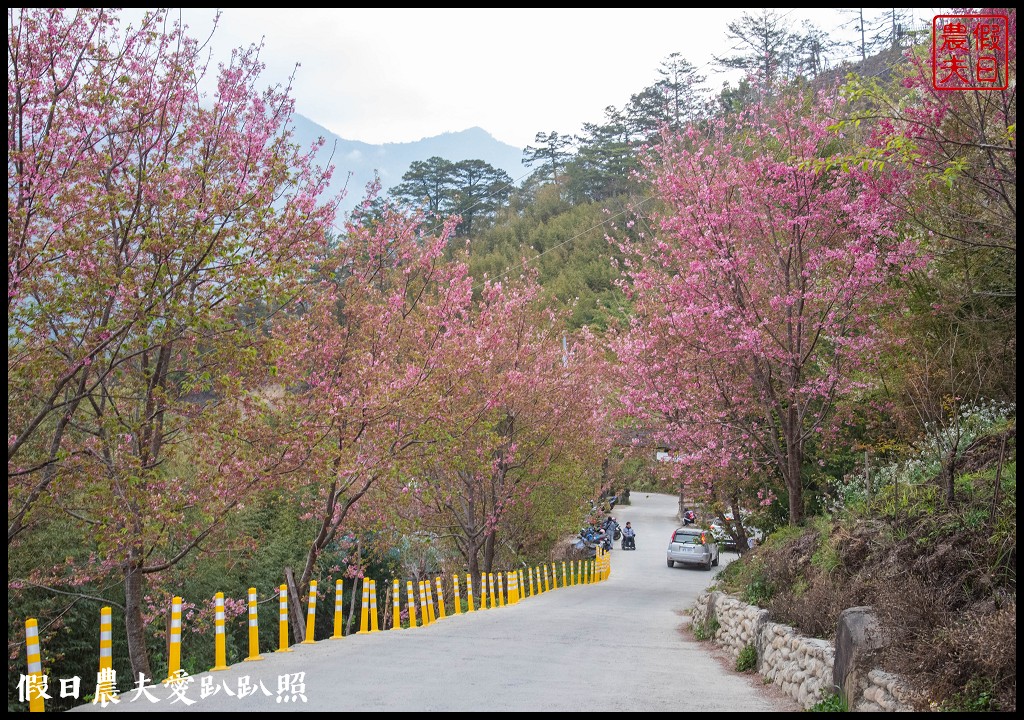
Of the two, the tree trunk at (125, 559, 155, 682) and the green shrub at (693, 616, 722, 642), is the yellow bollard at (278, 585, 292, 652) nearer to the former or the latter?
the tree trunk at (125, 559, 155, 682)

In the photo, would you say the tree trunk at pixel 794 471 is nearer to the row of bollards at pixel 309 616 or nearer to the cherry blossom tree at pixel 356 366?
the cherry blossom tree at pixel 356 366

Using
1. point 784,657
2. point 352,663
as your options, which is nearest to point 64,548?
point 352,663

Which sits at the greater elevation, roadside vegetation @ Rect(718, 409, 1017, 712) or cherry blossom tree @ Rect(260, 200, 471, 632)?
cherry blossom tree @ Rect(260, 200, 471, 632)

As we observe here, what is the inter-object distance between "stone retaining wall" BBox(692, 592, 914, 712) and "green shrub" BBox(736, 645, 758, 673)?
0.12 meters

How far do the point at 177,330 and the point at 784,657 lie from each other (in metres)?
7.56

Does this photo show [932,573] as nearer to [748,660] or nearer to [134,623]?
[748,660]

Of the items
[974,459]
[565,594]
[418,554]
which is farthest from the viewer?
[418,554]

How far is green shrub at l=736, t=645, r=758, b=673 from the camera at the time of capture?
11116 mm

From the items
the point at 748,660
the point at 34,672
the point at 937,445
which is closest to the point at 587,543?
the point at 748,660

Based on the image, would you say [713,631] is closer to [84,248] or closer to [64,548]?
[84,248]

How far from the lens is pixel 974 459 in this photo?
30.6ft

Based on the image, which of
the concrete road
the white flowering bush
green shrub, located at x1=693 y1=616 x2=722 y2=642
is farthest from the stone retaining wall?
green shrub, located at x1=693 y1=616 x2=722 y2=642

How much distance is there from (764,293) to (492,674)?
8936mm

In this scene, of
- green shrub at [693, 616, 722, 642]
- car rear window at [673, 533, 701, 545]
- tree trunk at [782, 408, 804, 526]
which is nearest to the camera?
tree trunk at [782, 408, 804, 526]
